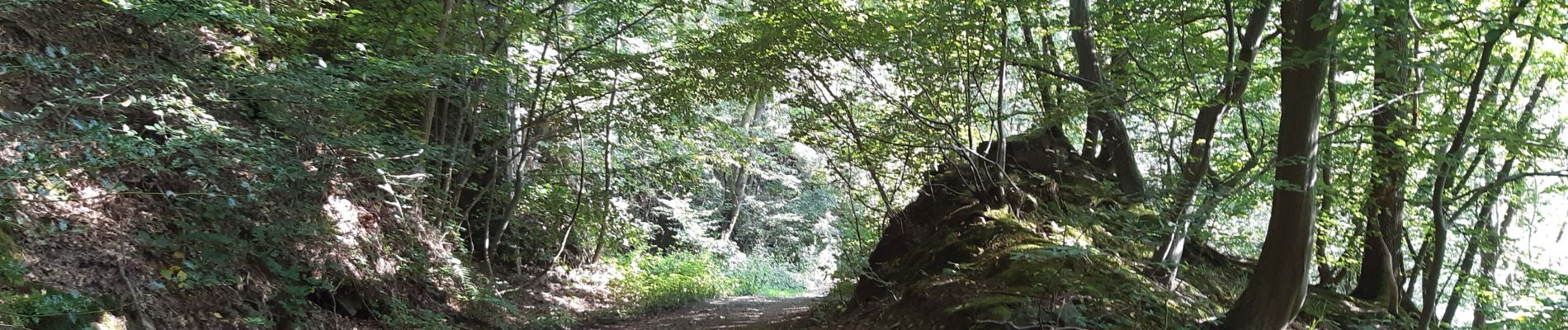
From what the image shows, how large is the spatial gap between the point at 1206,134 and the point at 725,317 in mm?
6397

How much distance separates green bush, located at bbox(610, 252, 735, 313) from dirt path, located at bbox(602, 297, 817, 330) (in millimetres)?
301

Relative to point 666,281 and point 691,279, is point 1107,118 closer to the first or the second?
point 666,281

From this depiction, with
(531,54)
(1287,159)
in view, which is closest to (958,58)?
(1287,159)

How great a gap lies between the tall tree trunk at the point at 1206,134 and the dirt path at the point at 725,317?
14.9ft

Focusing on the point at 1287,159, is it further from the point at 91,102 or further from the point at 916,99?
the point at 91,102

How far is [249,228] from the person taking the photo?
570 centimetres

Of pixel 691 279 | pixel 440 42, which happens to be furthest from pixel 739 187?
pixel 440 42

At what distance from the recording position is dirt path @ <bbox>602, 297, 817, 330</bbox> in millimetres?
9664

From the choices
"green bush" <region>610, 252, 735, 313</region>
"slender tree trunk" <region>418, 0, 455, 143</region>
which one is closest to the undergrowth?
"green bush" <region>610, 252, 735, 313</region>

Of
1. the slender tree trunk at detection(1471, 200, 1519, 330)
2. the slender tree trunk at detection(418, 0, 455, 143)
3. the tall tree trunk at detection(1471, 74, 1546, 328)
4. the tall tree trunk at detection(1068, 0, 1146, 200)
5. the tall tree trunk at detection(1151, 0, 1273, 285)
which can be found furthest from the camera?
the tall tree trunk at detection(1068, 0, 1146, 200)

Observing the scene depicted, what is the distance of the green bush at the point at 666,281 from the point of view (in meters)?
11.8

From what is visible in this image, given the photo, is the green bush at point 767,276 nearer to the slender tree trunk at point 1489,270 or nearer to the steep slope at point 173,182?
the steep slope at point 173,182

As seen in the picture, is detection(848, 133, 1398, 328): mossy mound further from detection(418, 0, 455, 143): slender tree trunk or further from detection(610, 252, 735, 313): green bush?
detection(418, 0, 455, 143): slender tree trunk

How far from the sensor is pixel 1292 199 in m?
4.77
